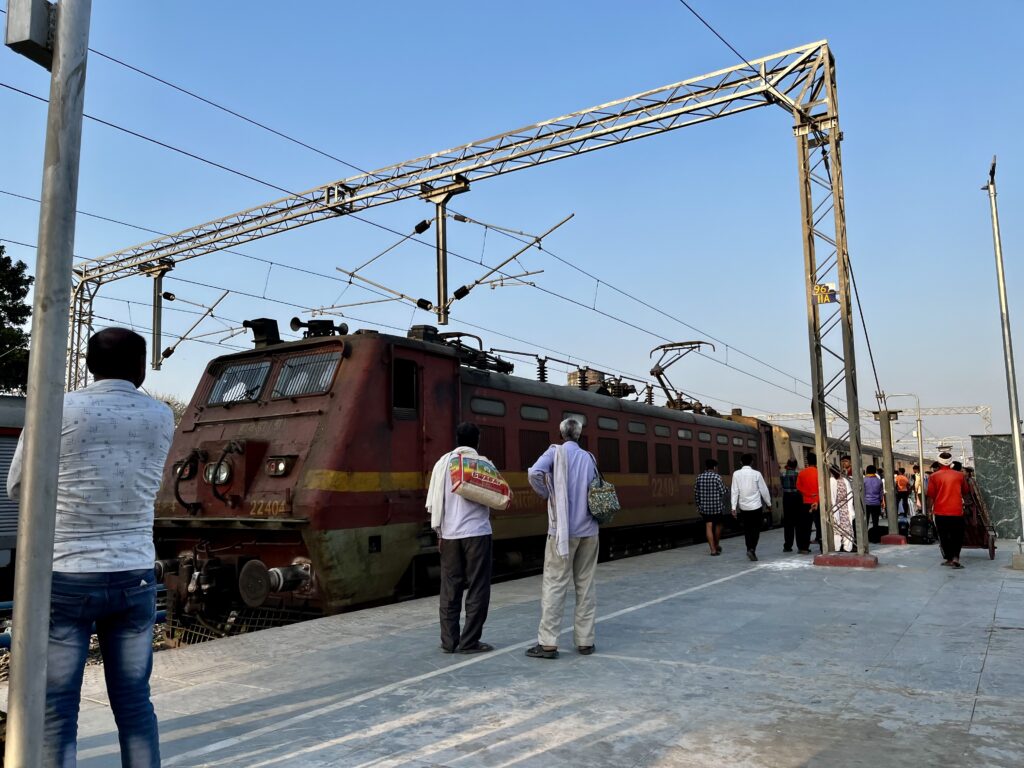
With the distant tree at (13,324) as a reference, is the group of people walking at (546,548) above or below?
below

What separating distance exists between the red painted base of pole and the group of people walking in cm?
625

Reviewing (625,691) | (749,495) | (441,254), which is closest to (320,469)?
(625,691)

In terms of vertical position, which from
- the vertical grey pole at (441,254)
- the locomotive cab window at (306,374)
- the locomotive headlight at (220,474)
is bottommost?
the locomotive headlight at (220,474)

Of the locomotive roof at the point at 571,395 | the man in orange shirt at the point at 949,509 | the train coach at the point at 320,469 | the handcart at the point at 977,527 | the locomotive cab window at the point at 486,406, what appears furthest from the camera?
the handcart at the point at 977,527

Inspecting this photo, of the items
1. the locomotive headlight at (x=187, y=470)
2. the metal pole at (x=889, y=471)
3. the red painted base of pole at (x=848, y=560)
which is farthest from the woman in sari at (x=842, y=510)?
the locomotive headlight at (x=187, y=470)

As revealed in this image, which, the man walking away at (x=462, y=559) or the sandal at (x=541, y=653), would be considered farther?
the man walking away at (x=462, y=559)

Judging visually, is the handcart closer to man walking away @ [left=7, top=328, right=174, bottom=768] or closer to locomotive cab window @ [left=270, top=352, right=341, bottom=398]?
locomotive cab window @ [left=270, top=352, right=341, bottom=398]

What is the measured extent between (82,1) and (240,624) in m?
6.92

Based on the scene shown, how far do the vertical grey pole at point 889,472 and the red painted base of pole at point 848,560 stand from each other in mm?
5212

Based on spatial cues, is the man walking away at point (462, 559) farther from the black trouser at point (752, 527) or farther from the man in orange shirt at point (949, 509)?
the man in orange shirt at point (949, 509)

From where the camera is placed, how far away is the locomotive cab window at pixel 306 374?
8.70m

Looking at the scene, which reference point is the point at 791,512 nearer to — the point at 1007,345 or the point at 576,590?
the point at 1007,345

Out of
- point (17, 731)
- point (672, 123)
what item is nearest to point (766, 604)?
point (17, 731)

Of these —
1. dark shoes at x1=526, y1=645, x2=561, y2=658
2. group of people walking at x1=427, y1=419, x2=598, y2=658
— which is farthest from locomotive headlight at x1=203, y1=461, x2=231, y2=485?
dark shoes at x1=526, y1=645, x2=561, y2=658
